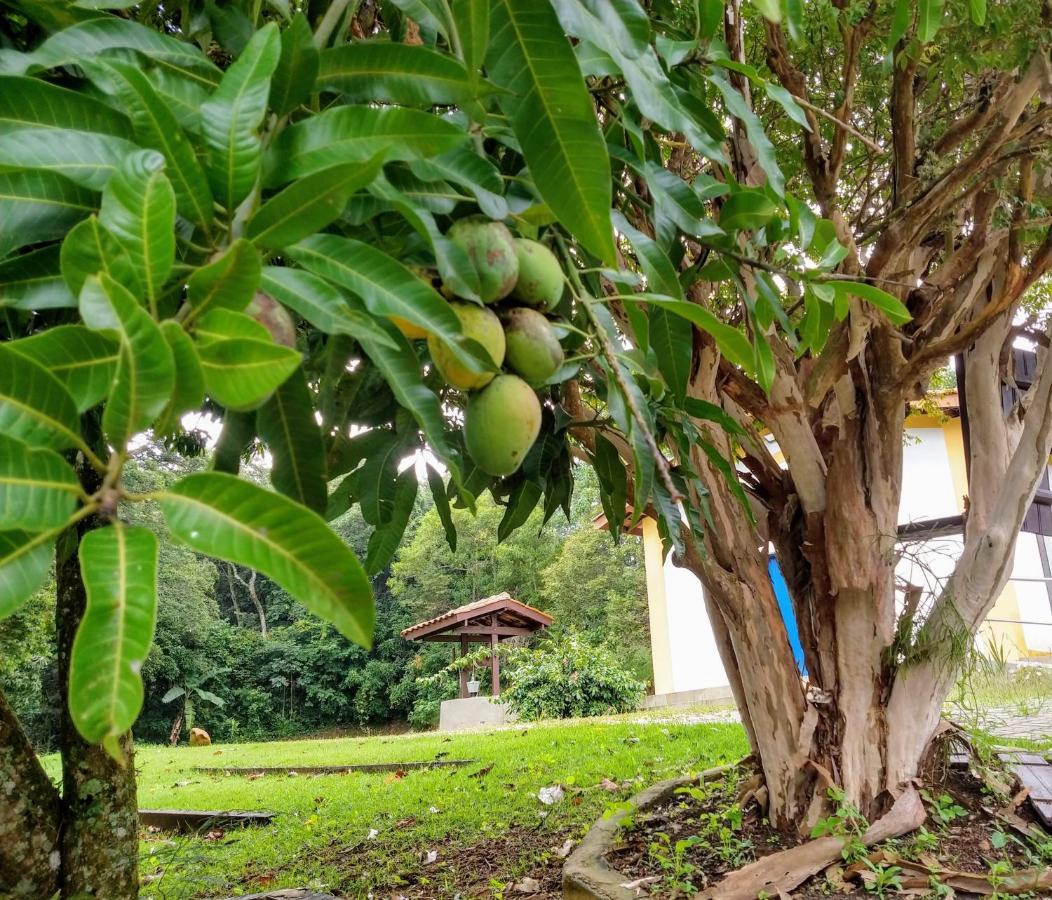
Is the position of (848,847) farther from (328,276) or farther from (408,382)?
(328,276)

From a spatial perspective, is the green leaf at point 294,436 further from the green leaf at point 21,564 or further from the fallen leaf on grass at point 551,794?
the fallen leaf on grass at point 551,794

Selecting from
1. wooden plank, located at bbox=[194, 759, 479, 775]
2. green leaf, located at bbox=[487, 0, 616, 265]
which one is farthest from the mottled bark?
wooden plank, located at bbox=[194, 759, 479, 775]

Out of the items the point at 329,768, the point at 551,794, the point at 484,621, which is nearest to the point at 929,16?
the point at 551,794

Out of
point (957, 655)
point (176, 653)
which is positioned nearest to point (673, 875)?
point (957, 655)

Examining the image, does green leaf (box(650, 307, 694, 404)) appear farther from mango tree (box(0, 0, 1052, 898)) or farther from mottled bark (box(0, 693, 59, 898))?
mottled bark (box(0, 693, 59, 898))

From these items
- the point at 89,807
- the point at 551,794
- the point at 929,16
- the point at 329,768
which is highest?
the point at 929,16

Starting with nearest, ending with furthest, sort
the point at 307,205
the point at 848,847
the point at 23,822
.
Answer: the point at 307,205
the point at 23,822
the point at 848,847

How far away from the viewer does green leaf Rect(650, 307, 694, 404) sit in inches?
47.7

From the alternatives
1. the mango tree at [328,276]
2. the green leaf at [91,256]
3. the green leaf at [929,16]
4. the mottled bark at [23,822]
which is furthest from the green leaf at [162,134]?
the mottled bark at [23,822]

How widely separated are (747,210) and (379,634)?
80.1 ft

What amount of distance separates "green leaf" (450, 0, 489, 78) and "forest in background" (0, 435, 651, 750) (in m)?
16.3

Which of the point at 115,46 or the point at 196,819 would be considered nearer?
the point at 115,46

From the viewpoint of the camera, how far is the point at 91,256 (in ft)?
1.69

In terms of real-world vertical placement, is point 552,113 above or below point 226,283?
above
